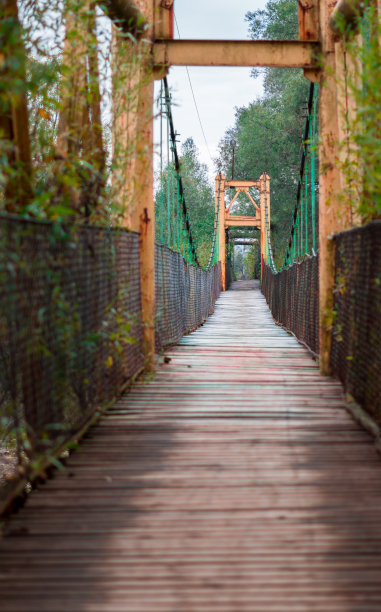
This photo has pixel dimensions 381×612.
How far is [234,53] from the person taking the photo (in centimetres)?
459

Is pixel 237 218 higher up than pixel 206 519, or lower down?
higher up

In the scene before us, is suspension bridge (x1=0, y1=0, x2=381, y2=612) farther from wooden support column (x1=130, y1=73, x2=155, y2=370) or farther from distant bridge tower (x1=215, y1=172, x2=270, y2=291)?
distant bridge tower (x1=215, y1=172, x2=270, y2=291)

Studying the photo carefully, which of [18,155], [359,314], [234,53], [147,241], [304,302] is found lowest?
[304,302]

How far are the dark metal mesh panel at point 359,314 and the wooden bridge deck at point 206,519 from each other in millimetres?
204

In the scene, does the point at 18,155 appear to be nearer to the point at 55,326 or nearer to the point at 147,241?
the point at 55,326

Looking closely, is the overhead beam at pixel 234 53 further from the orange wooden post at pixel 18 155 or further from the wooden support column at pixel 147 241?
the orange wooden post at pixel 18 155

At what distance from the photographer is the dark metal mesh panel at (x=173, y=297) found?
5074mm

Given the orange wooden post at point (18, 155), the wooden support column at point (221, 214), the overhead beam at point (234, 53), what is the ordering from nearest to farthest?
1. the orange wooden post at point (18, 155)
2. the overhead beam at point (234, 53)
3. the wooden support column at point (221, 214)

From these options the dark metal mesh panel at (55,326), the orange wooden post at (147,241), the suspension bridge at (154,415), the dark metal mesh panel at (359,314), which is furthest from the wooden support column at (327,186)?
the dark metal mesh panel at (55,326)

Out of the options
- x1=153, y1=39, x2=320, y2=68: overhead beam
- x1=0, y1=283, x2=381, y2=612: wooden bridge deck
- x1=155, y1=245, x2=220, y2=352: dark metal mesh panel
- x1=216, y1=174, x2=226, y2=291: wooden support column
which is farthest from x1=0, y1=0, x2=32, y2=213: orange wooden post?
x1=216, y1=174, x2=226, y2=291: wooden support column

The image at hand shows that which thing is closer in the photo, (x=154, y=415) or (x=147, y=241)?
(x=154, y=415)

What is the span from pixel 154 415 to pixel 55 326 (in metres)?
1.06

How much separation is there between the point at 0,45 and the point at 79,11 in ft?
2.96

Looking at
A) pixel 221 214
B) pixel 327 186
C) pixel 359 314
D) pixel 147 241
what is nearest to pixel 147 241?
pixel 147 241
